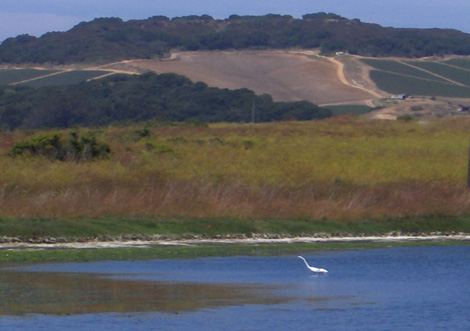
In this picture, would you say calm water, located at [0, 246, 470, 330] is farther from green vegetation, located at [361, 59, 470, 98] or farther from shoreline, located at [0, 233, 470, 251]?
green vegetation, located at [361, 59, 470, 98]

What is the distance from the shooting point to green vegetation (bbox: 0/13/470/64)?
118500 millimetres

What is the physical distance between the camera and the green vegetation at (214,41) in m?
118

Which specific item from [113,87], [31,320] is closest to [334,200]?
[31,320]

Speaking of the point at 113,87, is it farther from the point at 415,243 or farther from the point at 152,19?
the point at 152,19

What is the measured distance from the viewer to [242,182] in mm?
28266

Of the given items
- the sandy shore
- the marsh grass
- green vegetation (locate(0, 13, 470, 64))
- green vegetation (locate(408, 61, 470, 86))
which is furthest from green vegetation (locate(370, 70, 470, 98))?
the sandy shore

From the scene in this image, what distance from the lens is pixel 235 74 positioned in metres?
96.5

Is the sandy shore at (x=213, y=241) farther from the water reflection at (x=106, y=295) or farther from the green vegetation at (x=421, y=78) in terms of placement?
the green vegetation at (x=421, y=78)

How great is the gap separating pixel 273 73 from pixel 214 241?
75.4 m

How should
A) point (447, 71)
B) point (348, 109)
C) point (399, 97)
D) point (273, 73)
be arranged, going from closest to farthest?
point (348, 109) < point (399, 97) < point (273, 73) < point (447, 71)

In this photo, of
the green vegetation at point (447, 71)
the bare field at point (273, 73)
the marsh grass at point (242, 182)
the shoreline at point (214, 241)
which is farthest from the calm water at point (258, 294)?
the green vegetation at point (447, 71)

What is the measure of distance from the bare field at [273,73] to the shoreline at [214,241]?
58471 mm

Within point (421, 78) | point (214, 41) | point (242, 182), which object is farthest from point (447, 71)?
point (242, 182)

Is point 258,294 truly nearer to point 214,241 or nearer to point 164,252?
point 164,252
